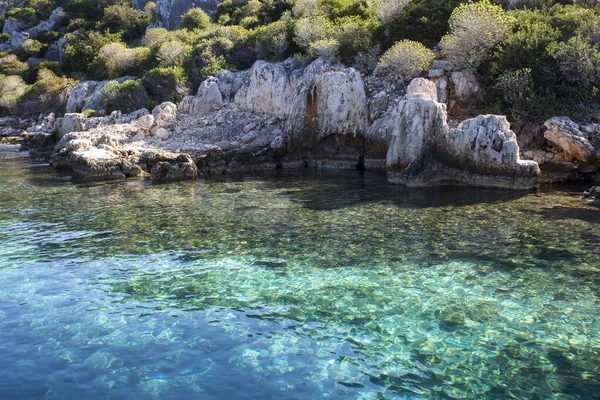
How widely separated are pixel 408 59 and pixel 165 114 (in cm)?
1767

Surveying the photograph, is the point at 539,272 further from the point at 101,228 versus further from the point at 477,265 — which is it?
the point at 101,228

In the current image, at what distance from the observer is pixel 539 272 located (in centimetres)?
1050

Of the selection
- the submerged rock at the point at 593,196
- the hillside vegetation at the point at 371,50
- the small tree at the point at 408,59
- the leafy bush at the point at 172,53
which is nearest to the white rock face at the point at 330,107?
the small tree at the point at 408,59

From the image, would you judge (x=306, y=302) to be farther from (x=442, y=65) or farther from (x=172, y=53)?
(x=172, y=53)

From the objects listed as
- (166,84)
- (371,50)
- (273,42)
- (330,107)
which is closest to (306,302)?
(330,107)

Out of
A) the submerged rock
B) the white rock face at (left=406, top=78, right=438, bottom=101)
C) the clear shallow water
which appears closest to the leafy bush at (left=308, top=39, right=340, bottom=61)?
the white rock face at (left=406, top=78, right=438, bottom=101)

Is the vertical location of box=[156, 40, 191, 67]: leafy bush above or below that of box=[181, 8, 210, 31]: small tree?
below

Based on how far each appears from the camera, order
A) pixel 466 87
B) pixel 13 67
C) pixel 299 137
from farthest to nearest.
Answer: pixel 13 67, pixel 299 137, pixel 466 87

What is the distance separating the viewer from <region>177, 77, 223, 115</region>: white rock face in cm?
3484

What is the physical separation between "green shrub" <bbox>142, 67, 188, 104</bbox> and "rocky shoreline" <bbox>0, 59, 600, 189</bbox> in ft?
13.7

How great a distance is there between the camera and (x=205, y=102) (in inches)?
1374

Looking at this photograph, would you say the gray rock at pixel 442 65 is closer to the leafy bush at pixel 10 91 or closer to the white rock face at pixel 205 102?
the white rock face at pixel 205 102

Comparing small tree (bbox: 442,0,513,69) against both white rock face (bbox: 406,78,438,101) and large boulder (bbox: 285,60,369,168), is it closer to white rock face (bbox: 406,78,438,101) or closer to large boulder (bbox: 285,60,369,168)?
white rock face (bbox: 406,78,438,101)

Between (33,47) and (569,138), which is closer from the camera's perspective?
(569,138)
